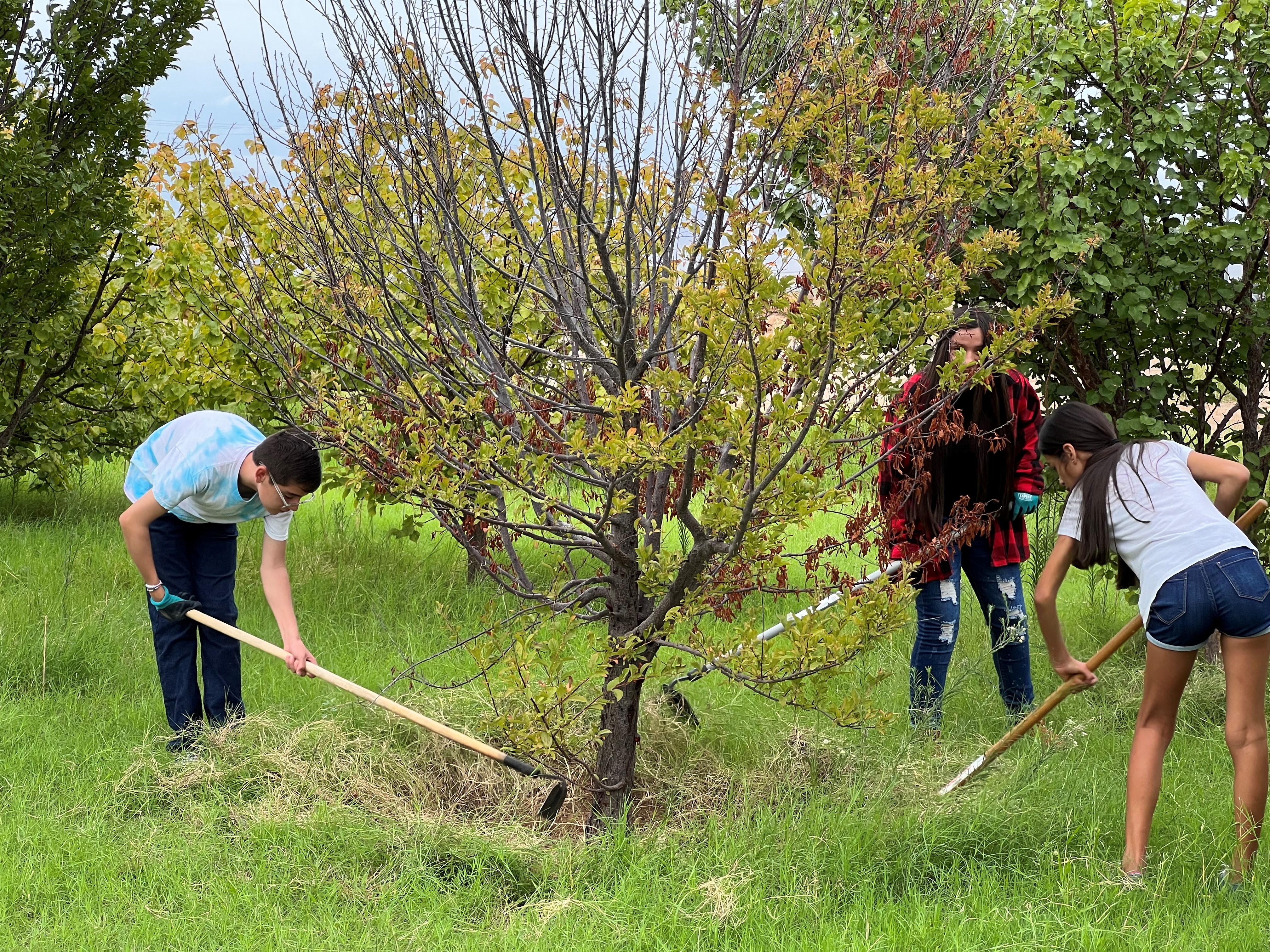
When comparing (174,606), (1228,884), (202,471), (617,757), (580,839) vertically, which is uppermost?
(202,471)

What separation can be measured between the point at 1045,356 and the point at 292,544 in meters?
4.94

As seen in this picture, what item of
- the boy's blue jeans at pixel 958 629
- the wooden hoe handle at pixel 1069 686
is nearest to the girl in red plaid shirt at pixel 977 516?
the boy's blue jeans at pixel 958 629

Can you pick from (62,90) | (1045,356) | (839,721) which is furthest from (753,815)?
(62,90)

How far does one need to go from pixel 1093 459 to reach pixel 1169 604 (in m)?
0.48

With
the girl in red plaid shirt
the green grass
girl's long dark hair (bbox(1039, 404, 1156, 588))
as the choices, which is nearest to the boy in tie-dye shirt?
the green grass

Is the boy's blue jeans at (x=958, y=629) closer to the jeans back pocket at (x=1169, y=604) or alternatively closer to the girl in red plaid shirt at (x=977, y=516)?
the girl in red plaid shirt at (x=977, y=516)

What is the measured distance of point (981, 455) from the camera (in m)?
4.39

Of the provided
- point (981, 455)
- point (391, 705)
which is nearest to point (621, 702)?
point (391, 705)

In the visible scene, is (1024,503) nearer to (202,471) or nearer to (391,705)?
(391,705)

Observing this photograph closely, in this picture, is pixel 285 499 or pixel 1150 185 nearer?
pixel 285 499

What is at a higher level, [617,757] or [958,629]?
[958,629]

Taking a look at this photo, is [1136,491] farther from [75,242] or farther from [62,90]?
[62,90]

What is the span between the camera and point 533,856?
3.45 metres

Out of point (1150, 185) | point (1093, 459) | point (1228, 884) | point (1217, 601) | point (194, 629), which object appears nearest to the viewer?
point (1217, 601)
